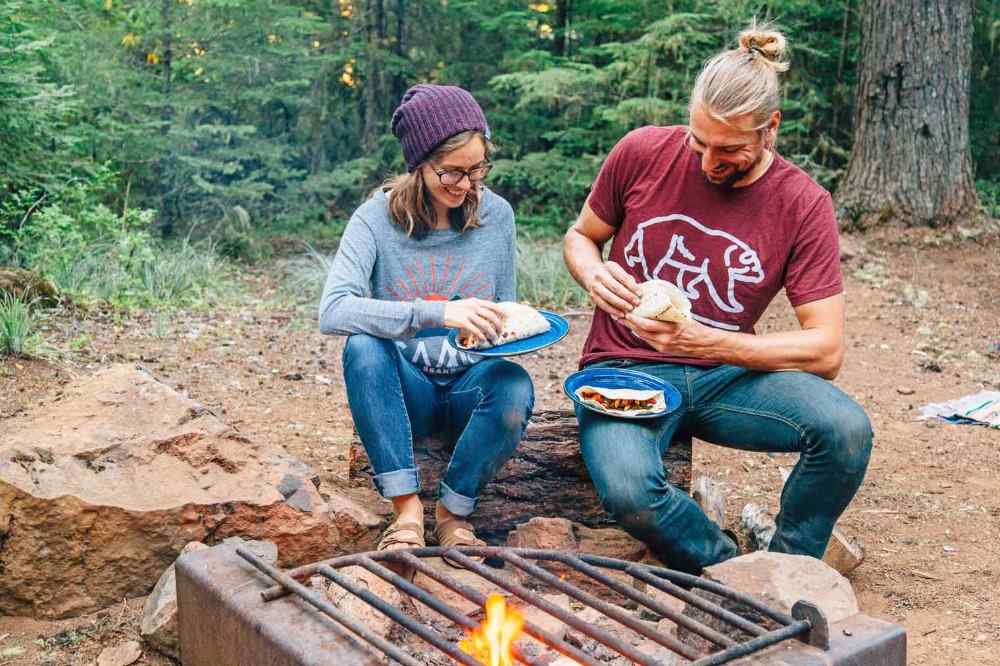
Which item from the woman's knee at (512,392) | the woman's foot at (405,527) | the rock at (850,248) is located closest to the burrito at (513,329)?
the woman's knee at (512,392)

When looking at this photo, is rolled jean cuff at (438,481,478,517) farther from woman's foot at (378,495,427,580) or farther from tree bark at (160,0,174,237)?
tree bark at (160,0,174,237)

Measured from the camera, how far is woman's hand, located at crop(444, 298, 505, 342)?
2.85 m

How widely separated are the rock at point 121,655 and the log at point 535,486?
100 cm

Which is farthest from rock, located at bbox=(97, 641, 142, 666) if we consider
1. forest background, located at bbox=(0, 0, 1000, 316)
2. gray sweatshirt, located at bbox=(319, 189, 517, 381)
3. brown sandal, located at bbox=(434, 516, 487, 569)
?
forest background, located at bbox=(0, 0, 1000, 316)

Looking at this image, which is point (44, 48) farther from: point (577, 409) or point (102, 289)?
point (577, 409)

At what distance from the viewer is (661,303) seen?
282 cm

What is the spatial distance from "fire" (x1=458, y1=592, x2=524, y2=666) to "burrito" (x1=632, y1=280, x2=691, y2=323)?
3.66 ft

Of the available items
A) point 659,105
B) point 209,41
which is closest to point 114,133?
point 209,41

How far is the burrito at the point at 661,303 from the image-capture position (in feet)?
9.24

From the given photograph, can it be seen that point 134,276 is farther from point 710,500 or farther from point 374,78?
point 374,78

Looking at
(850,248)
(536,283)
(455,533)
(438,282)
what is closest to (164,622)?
(455,533)

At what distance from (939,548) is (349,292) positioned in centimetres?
228

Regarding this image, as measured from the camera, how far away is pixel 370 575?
2.46 meters

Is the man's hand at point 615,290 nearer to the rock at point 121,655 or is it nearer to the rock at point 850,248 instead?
the rock at point 121,655
